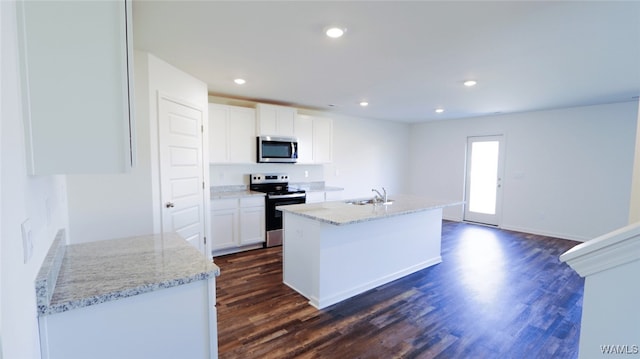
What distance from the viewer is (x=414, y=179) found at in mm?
7484

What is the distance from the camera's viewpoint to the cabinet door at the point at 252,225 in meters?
4.30

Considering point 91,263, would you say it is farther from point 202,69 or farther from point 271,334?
point 202,69

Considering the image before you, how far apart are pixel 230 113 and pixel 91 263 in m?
3.20

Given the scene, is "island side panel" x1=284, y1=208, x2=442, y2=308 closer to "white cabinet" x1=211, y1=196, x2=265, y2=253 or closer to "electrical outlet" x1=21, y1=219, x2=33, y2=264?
"white cabinet" x1=211, y1=196, x2=265, y2=253

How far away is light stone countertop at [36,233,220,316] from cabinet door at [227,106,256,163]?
2704mm

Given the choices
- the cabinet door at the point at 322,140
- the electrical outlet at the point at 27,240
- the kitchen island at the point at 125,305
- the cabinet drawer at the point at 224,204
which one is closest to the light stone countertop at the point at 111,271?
the kitchen island at the point at 125,305

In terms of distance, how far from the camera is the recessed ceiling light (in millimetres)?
2139

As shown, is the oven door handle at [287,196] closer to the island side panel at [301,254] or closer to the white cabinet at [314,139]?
the white cabinet at [314,139]

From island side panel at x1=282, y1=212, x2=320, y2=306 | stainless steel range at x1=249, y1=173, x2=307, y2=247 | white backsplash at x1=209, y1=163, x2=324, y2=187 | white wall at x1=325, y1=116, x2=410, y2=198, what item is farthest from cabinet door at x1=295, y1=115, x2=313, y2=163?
island side panel at x1=282, y1=212, x2=320, y2=306

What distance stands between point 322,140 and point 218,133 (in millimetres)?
1967

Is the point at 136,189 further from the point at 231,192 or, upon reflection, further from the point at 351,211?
the point at 351,211

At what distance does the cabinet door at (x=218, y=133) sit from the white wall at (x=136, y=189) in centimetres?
111

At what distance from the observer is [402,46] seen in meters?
2.46

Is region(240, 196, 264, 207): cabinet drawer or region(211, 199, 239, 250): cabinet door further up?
region(240, 196, 264, 207): cabinet drawer
